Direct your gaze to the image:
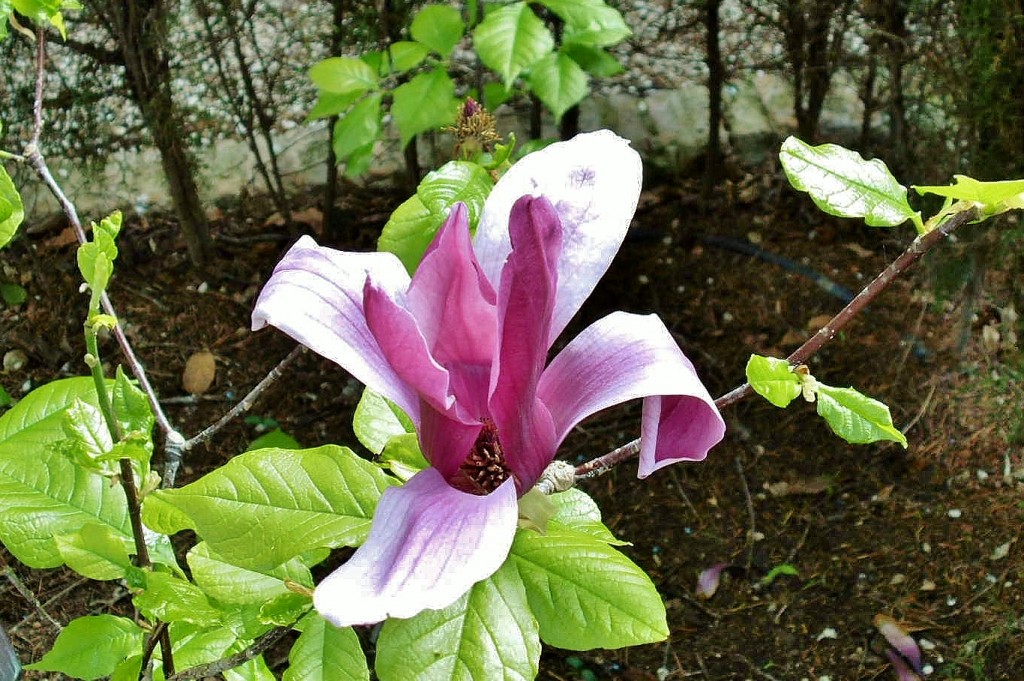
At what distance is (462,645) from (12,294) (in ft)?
Answer: 6.39

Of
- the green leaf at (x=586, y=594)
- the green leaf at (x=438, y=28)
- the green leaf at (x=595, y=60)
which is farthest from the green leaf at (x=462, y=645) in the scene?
the green leaf at (x=595, y=60)

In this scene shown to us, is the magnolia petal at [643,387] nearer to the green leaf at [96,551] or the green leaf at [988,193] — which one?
the green leaf at [988,193]

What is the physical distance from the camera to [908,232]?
2.24 meters

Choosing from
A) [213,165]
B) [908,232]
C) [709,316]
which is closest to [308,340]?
[709,316]

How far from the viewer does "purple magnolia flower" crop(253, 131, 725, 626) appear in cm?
50

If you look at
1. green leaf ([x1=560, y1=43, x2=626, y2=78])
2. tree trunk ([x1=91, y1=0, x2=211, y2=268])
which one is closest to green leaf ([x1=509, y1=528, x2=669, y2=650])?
green leaf ([x1=560, y1=43, x2=626, y2=78])

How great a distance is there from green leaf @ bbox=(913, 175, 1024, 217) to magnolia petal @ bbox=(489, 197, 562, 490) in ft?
0.81

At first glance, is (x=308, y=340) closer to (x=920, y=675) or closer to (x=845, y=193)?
(x=845, y=193)

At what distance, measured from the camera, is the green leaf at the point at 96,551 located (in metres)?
0.70

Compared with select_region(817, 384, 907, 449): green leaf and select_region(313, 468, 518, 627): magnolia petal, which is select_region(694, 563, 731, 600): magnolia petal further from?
select_region(313, 468, 518, 627): magnolia petal

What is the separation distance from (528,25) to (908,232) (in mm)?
1202

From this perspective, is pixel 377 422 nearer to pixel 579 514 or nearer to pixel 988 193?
pixel 579 514

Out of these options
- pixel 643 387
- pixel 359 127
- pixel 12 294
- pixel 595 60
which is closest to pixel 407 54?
pixel 359 127

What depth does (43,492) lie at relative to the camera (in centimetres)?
83
